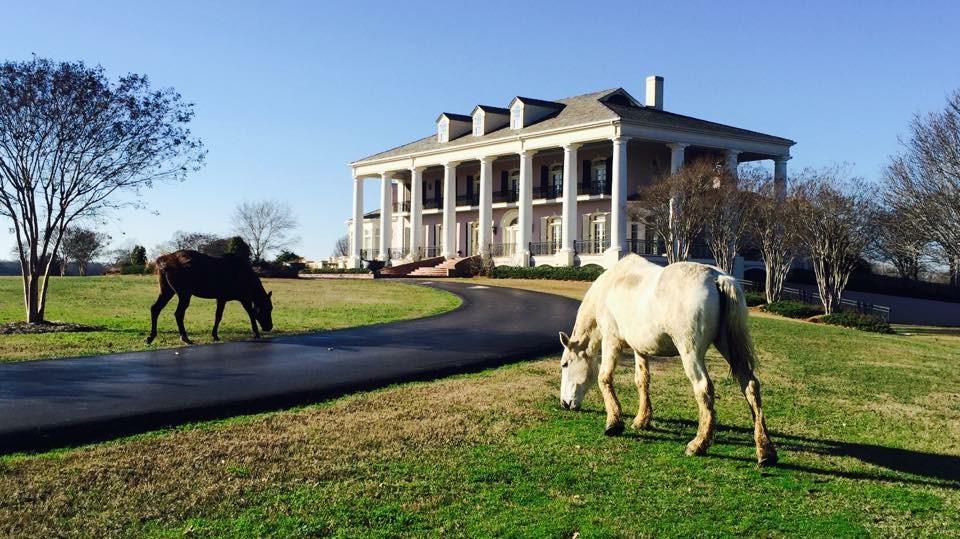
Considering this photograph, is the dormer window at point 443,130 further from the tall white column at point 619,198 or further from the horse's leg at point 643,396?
the horse's leg at point 643,396

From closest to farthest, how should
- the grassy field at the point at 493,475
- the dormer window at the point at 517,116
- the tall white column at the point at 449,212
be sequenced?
1. the grassy field at the point at 493,475
2. the dormer window at the point at 517,116
3. the tall white column at the point at 449,212

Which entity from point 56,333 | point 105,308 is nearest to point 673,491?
point 56,333

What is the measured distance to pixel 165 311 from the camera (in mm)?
24672

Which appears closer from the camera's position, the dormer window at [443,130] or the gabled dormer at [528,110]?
the gabled dormer at [528,110]

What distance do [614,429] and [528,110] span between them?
151 feet

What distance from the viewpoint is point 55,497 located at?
605 centimetres

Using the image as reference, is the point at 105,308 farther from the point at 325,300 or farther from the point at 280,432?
the point at 280,432

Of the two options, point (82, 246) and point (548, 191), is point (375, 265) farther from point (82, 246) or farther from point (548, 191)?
point (82, 246)

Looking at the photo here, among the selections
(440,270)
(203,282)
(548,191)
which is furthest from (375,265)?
(203,282)

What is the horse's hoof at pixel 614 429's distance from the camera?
8602mm

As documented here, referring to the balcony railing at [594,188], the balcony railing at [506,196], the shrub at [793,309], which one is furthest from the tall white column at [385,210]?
the shrub at [793,309]

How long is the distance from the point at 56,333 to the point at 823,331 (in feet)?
69.6

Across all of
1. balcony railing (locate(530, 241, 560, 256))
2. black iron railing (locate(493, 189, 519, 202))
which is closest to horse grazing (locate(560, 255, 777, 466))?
balcony railing (locate(530, 241, 560, 256))

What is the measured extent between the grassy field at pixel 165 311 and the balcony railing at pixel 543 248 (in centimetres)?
1447
